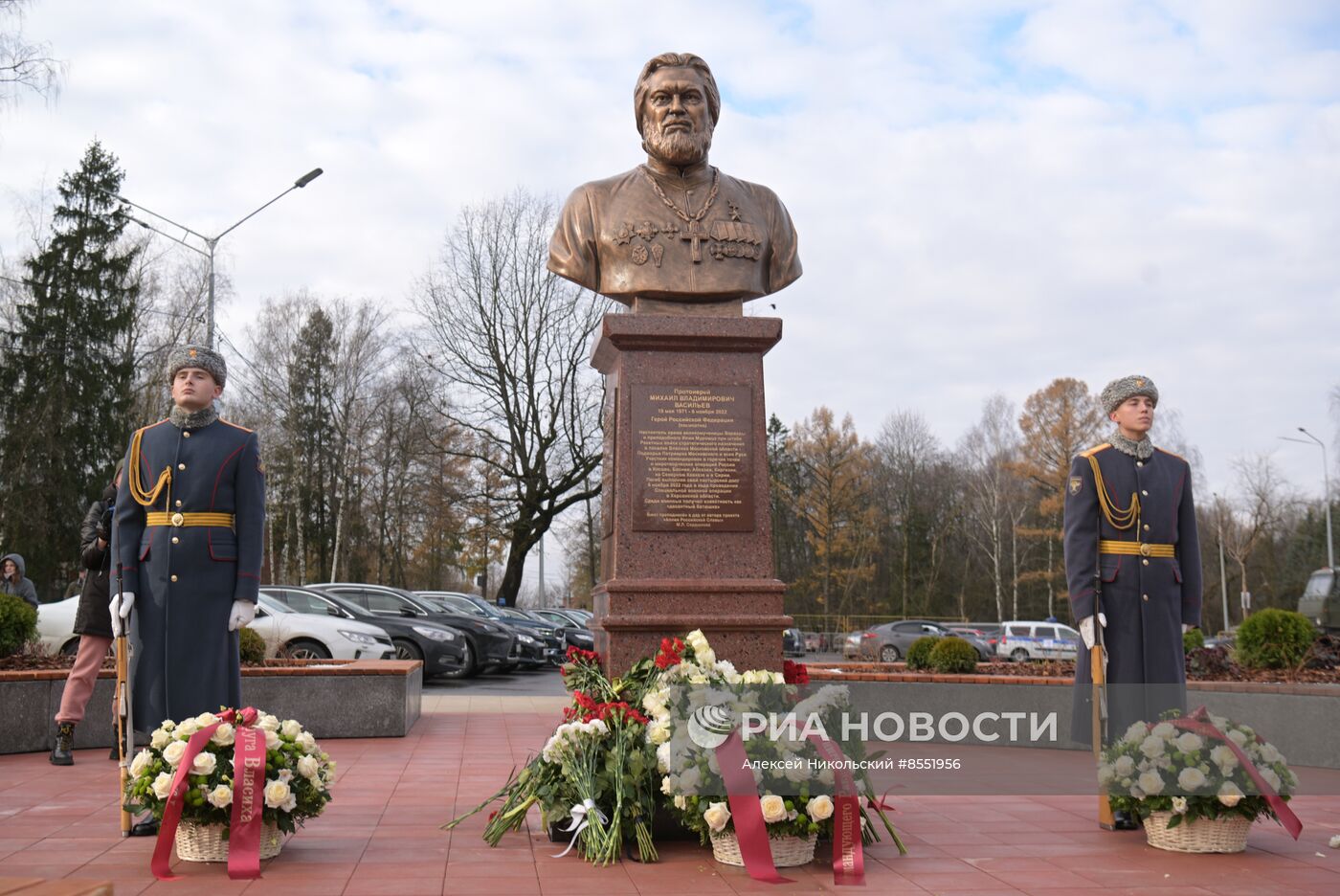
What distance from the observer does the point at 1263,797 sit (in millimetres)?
5156

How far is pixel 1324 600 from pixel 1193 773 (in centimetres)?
2472

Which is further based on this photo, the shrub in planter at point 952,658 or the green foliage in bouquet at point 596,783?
the shrub in planter at point 952,658

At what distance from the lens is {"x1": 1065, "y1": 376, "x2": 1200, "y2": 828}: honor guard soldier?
5.82 metres

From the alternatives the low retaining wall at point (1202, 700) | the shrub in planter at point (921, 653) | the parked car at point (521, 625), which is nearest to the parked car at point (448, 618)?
the parked car at point (521, 625)

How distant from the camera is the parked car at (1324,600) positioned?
25.7 meters

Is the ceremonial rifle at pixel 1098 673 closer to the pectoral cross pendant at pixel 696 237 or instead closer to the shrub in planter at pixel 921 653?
the pectoral cross pendant at pixel 696 237

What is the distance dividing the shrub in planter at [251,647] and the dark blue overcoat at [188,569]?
4.62 m

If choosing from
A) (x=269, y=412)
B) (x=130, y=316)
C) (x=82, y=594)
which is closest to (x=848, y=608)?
(x=269, y=412)

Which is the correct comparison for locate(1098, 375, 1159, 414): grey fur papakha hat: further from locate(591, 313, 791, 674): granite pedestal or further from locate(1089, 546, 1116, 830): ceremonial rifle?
locate(591, 313, 791, 674): granite pedestal

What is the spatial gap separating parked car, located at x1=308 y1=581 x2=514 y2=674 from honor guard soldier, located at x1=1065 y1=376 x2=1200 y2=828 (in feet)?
41.5

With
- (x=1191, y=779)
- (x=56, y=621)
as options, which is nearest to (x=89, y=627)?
(x=1191, y=779)

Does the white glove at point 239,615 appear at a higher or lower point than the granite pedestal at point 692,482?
lower

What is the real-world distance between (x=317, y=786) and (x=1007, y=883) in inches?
112

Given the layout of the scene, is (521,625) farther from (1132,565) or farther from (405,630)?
(1132,565)
